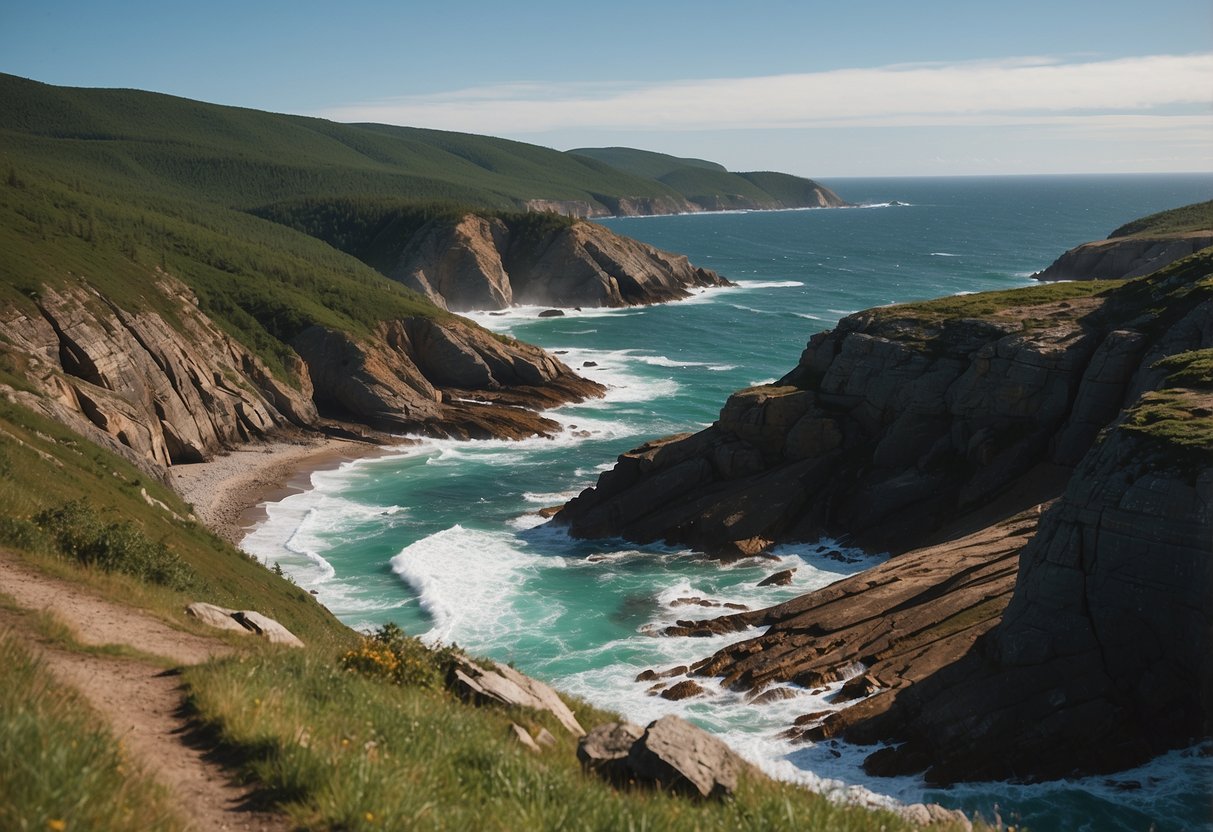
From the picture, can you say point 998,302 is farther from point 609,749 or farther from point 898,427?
point 609,749

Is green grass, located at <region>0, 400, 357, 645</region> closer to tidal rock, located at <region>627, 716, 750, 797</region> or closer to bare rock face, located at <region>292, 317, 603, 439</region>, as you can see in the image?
tidal rock, located at <region>627, 716, 750, 797</region>

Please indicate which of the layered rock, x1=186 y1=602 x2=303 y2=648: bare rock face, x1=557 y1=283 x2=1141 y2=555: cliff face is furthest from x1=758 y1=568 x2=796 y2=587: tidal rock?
x1=186 y1=602 x2=303 y2=648: bare rock face

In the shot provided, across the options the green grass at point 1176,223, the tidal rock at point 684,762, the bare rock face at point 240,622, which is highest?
the green grass at point 1176,223

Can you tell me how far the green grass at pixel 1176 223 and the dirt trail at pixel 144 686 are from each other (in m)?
109

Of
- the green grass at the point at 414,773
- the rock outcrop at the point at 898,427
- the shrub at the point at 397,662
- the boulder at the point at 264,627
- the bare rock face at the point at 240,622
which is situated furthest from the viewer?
the rock outcrop at the point at 898,427

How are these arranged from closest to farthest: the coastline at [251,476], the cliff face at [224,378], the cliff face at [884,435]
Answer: the cliff face at [884,435]
the cliff face at [224,378]
the coastline at [251,476]

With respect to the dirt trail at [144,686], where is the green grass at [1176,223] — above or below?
above

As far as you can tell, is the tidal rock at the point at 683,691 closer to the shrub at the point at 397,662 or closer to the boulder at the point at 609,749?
the shrub at the point at 397,662

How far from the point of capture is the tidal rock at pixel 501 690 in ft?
46.9

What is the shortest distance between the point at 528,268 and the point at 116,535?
112 m

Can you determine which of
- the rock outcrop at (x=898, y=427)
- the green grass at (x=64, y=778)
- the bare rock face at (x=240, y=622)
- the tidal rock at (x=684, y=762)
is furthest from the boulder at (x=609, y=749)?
the rock outcrop at (x=898, y=427)

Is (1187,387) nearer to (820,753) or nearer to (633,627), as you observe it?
(820,753)

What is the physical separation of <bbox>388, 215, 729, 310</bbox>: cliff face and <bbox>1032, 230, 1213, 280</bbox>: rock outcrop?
4512 cm

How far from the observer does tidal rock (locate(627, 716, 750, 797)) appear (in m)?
10.9
